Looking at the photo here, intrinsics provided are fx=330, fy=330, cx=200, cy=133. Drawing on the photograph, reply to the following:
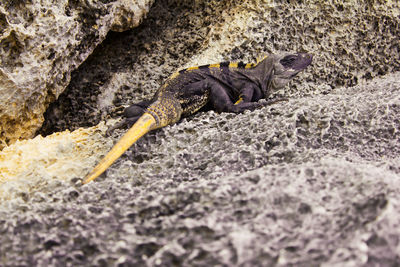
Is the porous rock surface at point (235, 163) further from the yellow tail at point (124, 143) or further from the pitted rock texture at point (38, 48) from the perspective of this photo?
the pitted rock texture at point (38, 48)

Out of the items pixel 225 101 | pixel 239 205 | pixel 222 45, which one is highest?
pixel 222 45

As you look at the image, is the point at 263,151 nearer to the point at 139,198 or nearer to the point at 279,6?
the point at 139,198

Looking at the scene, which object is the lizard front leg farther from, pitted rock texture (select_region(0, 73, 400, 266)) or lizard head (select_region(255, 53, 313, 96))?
pitted rock texture (select_region(0, 73, 400, 266))

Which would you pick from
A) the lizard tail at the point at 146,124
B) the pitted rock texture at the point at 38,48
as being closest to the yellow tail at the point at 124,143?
the lizard tail at the point at 146,124

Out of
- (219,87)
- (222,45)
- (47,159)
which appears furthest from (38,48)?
(222,45)

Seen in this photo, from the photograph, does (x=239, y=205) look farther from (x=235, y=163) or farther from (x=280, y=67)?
(x=280, y=67)

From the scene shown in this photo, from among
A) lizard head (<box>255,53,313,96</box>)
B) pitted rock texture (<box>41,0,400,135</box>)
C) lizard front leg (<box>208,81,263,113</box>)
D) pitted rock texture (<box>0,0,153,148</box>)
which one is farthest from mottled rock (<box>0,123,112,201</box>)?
lizard head (<box>255,53,313,96</box>)

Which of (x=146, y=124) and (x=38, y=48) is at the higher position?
(x=38, y=48)
